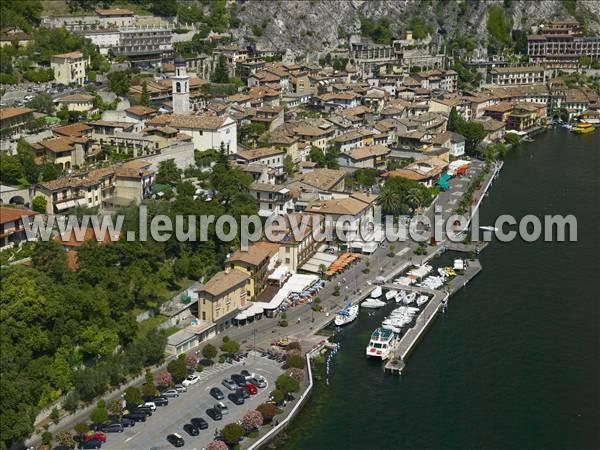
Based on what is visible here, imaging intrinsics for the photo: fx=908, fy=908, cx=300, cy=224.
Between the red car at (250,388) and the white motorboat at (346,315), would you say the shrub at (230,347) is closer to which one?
the red car at (250,388)

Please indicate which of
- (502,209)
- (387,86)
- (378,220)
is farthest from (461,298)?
(387,86)

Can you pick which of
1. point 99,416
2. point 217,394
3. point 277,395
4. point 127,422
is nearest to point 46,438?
point 99,416

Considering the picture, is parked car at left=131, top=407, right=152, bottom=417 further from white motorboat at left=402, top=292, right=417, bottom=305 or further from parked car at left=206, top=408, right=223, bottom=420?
white motorboat at left=402, top=292, right=417, bottom=305

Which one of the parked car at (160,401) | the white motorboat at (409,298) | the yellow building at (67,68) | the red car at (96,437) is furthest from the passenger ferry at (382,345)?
the yellow building at (67,68)

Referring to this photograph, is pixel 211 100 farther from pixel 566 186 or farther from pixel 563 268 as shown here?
pixel 563 268

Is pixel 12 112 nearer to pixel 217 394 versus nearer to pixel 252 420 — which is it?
pixel 217 394

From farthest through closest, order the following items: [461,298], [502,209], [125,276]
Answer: [502,209] → [461,298] → [125,276]
